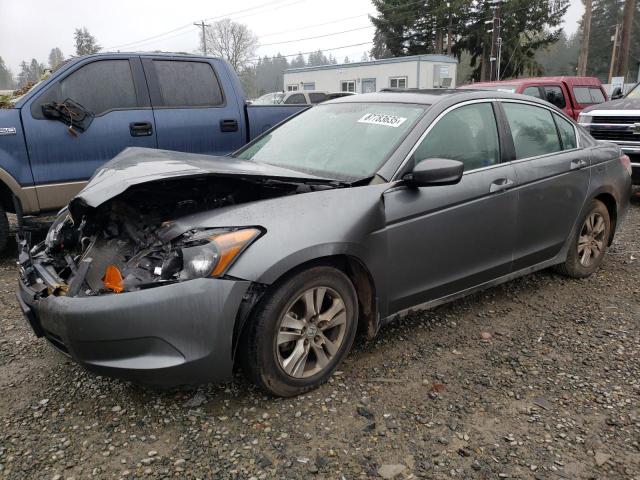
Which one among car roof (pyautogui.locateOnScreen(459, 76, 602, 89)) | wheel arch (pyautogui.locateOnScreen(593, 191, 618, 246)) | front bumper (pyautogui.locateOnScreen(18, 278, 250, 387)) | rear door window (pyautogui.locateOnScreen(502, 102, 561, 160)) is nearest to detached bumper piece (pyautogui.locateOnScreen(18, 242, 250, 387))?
front bumper (pyautogui.locateOnScreen(18, 278, 250, 387))

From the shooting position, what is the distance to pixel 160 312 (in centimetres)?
229

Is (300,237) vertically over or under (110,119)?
under

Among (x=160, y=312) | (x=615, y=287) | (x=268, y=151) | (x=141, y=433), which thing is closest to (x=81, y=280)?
(x=160, y=312)

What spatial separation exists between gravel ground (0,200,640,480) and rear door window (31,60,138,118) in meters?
2.45

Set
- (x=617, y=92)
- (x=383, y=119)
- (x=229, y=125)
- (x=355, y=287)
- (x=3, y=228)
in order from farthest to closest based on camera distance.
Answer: (x=617, y=92) < (x=229, y=125) < (x=3, y=228) < (x=383, y=119) < (x=355, y=287)

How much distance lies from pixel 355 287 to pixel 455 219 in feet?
2.60

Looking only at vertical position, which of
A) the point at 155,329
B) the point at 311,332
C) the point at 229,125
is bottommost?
the point at 311,332

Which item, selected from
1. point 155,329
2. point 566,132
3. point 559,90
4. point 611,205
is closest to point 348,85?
point 559,90

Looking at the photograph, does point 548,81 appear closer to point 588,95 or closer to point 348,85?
point 588,95

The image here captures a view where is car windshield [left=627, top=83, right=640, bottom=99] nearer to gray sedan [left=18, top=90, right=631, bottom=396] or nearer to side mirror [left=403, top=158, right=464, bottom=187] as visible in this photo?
gray sedan [left=18, top=90, right=631, bottom=396]

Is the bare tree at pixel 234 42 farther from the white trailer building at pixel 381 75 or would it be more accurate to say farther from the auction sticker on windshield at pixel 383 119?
the auction sticker on windshield at pixel 383 119

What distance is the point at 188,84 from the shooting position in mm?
5684

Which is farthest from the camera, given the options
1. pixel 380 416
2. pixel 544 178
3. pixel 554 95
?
pixel 554 95

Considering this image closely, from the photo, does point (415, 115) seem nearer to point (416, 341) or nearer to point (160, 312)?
point (416, 341)
